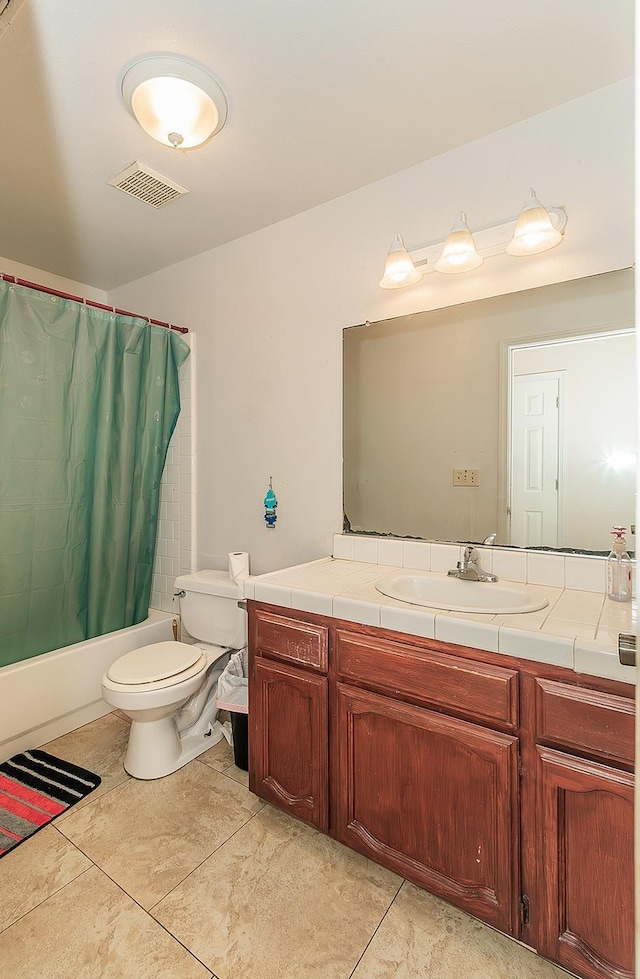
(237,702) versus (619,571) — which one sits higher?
(619,571)

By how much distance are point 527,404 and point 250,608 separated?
119 cm

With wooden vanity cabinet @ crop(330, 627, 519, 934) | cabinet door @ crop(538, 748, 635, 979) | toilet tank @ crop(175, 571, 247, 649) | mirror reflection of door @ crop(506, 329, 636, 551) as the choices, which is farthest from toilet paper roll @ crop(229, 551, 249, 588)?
cabinet door @ crop(538, 748, 635, 979)

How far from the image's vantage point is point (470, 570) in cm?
161

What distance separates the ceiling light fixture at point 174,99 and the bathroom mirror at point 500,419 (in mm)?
892

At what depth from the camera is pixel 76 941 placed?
1.22 m

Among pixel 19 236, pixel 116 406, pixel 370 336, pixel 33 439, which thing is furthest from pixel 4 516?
pixel 370 336

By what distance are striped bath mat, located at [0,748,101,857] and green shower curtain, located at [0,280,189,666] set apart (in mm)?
445

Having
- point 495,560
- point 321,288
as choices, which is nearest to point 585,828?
point 495,560

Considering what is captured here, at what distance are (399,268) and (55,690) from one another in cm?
234

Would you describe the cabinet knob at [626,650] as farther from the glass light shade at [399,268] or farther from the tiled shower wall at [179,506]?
the tiled shower wall at [179,506]

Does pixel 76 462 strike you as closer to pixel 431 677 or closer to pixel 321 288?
pixel 321 288

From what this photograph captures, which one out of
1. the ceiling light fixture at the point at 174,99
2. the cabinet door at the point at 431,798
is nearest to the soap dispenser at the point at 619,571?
the cabinet door at the point at 431,798

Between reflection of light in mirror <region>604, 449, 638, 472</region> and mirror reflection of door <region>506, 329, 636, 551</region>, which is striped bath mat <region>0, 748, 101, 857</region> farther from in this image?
reflection of light in mirror <region>604, 449, 638, 472</region>

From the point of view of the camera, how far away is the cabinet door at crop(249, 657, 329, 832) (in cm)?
148
